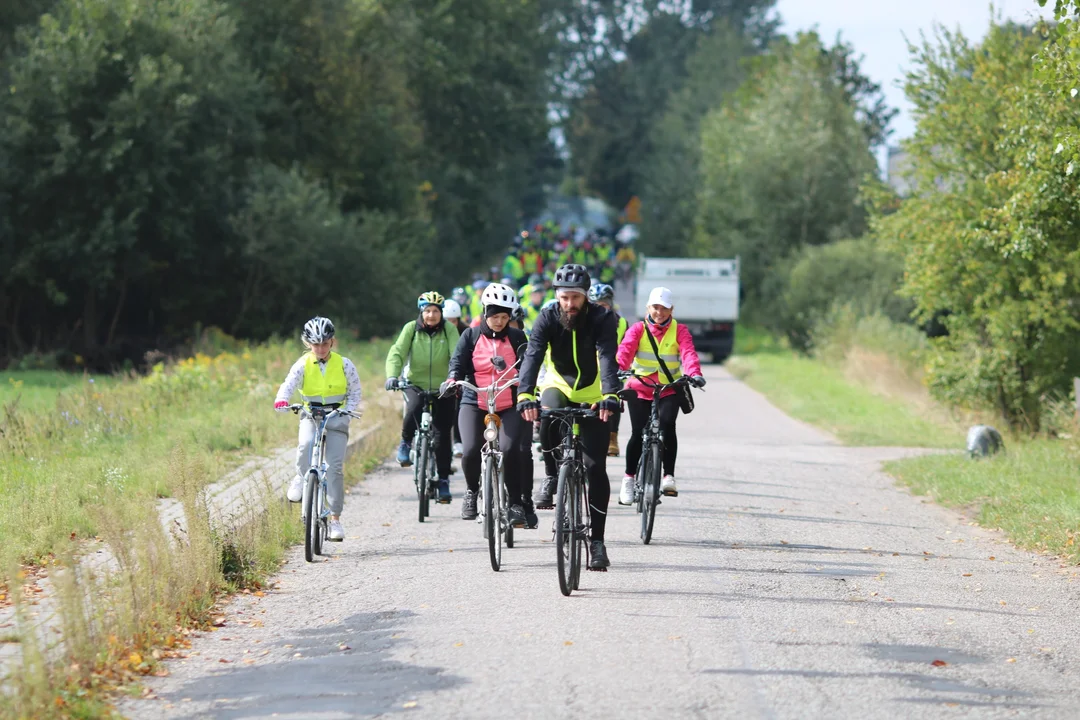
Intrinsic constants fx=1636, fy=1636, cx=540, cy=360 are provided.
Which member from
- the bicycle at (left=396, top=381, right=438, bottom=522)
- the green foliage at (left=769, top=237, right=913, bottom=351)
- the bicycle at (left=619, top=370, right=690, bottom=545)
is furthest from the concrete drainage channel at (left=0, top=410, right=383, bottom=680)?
the green foliage at (left=769, top=237, right=913, bottom=351)

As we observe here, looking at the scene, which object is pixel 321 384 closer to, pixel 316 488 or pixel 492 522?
pixel 316 488

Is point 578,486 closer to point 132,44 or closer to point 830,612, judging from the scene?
point 830,612

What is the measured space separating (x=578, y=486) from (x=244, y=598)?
206 cm

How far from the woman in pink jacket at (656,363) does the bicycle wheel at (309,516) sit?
2601 mm

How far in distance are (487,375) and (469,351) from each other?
8.7 inches

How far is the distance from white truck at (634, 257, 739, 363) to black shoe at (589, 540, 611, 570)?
30.3 m

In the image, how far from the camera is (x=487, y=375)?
38.3ft

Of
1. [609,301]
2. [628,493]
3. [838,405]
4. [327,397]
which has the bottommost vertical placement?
[838,405]

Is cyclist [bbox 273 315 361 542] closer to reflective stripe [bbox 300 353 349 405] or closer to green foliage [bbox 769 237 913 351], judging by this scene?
reflective stripe [bbox 300 353 349 405]

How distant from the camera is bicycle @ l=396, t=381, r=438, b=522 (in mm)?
13055

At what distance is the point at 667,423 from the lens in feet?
41.1

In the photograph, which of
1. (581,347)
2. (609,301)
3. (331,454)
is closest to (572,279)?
(581,347)

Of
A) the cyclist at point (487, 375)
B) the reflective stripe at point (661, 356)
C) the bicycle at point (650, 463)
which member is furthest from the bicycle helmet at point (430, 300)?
the bicycle at point (650, 463)

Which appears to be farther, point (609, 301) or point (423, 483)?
point (609, 301)
